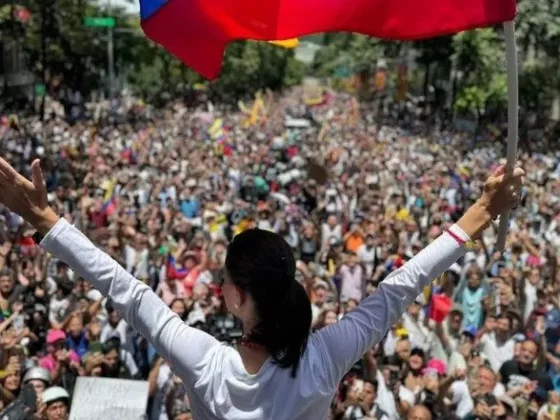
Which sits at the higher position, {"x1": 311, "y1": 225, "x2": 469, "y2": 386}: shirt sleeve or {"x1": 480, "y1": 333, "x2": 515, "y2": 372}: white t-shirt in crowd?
{"x1": 311, "y1": 225, "x2": 469, "y2": 386}: shirt sleeve

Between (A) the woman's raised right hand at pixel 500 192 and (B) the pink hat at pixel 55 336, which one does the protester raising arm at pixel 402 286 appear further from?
(B) the pink hat at pixel 55 336

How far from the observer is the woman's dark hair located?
1.92 m

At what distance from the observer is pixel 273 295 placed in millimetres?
1929

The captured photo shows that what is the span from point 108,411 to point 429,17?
76.3 inches

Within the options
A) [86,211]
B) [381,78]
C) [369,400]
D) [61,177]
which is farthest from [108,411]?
[381,78]

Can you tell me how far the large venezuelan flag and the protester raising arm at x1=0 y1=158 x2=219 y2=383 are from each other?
3.55 ft

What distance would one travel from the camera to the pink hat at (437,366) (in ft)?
20.1

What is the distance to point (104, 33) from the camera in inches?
2341

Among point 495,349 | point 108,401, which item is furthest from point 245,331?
point 495,349

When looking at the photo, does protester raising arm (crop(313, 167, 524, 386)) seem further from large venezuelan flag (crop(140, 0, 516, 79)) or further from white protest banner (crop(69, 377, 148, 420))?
white protest banner (crop(69, 377, 148, 420))

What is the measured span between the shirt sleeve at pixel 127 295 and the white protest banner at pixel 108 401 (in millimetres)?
1631

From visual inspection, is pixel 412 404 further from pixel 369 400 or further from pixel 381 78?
pixel 381 78

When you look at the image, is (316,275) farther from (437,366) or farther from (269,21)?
(269,21)

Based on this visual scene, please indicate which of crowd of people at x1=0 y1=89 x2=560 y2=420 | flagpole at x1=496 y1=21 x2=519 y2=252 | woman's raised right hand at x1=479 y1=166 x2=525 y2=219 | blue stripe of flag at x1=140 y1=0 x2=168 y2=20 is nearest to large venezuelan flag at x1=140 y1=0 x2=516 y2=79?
blue stripe of flag at x1=140 y1=0 x2=168 y2=20
